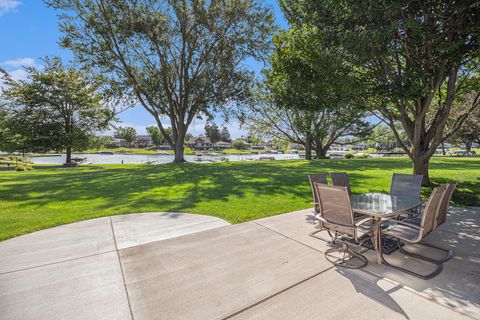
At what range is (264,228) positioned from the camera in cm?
465

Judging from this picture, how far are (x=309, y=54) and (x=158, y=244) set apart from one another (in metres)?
6.90

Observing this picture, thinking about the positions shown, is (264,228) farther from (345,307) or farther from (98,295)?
(98,295)

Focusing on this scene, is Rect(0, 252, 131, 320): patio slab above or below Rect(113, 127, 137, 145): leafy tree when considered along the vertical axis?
below

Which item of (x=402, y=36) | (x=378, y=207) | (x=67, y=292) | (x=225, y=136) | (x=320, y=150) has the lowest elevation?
(x=67, y=292)

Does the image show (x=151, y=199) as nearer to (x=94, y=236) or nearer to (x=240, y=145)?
(x=94, y=236)

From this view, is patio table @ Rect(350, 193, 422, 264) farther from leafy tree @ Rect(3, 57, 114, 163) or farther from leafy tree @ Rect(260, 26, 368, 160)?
leafy tree @ Rect(3, 57, 114, 163)

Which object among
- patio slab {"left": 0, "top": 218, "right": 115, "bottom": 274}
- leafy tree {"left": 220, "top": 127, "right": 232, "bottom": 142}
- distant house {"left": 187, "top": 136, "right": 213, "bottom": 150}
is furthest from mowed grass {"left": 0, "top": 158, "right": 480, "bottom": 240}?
leafy tree {"left": 220, "top": 127, "right": 232, "bottom": 142}

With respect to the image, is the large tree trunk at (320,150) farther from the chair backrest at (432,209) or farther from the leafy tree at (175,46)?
the chair backrest at (432,209)

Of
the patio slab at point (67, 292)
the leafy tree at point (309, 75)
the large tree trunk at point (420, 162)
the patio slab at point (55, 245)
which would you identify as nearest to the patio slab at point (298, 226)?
the patio slab at point (67, 292)

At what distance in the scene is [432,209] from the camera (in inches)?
122

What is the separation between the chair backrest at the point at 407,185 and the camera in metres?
5.19

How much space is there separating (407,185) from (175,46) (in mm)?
20461

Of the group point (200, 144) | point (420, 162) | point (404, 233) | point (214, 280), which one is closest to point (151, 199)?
point (214, 280)

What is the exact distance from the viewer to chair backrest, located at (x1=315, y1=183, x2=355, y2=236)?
10.1ft
